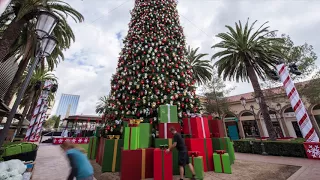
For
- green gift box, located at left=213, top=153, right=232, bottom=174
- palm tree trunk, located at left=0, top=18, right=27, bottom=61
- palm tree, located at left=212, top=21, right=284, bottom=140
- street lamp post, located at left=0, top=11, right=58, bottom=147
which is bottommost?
green gift box, located at left=213, top=153, right=232, bottom=174

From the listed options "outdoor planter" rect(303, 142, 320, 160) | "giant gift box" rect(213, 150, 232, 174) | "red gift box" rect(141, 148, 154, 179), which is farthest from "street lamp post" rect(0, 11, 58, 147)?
"outdoor planter" rect(303, 142, 320, 160)

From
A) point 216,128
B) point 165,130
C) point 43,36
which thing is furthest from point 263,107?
point 43,36

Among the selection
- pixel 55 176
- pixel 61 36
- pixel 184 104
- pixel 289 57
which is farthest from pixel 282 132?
pixel 61 36

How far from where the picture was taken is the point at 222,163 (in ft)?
16.3

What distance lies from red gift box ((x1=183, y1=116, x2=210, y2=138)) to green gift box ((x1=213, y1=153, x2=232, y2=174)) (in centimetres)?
87

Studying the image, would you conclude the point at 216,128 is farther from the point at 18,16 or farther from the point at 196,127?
the point at 18,16

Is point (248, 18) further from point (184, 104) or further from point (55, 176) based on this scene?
point (55, 176)

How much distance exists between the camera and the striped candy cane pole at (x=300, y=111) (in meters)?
7.34

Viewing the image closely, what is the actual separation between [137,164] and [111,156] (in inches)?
50.5

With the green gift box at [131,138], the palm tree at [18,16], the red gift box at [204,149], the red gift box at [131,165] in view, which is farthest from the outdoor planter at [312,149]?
the palm tree at [18,16]

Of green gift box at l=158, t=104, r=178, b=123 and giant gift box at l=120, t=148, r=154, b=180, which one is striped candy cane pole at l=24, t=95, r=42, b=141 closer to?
giant gift box at l=120, t=148, r=154, b=180

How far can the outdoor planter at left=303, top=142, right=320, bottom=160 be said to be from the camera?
698 centimetres

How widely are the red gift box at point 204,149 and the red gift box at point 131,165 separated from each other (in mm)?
A: 1980

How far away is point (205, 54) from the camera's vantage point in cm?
1722
